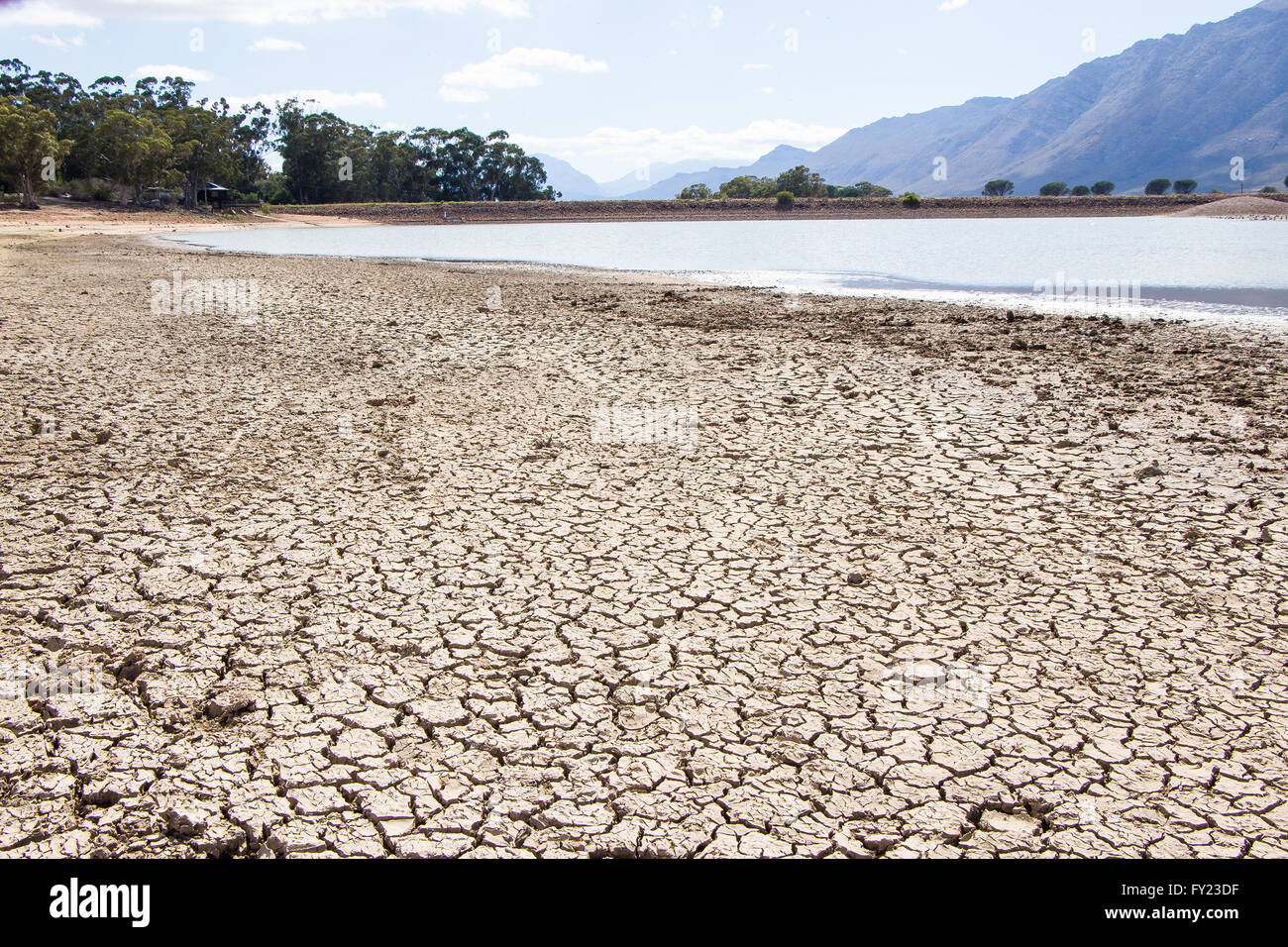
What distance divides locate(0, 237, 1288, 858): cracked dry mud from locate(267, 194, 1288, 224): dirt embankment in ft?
206

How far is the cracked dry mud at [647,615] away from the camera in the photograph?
107 inches

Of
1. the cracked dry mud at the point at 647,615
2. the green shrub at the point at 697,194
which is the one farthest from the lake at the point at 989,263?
the green shrub at the point at 697,194

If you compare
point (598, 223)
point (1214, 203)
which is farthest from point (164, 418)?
point (1214, 203)

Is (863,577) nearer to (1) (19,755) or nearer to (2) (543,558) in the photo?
(2) (543,558)

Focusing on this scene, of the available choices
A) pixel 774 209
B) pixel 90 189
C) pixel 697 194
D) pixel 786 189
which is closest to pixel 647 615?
pixel 90 189

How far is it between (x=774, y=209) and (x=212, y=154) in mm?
45031

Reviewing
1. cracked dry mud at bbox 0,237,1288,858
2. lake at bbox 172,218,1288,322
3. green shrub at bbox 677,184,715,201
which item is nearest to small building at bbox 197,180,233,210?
lake at bbox 172,218,1288,322

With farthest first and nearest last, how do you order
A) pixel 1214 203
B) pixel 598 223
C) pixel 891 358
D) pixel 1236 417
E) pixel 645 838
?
pixel 598 223 → pixel 1214 203 → pixel 891 358 → pixel 1236 417 → pixel 645 838

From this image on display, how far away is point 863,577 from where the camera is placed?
14.7 ft

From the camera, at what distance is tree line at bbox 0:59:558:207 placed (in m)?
51.8

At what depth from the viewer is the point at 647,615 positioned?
409cm

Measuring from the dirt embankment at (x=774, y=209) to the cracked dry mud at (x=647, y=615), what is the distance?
62639mm

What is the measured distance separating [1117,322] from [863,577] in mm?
10081

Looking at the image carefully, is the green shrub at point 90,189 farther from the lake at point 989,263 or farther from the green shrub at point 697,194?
the green shrub at point 697,194
